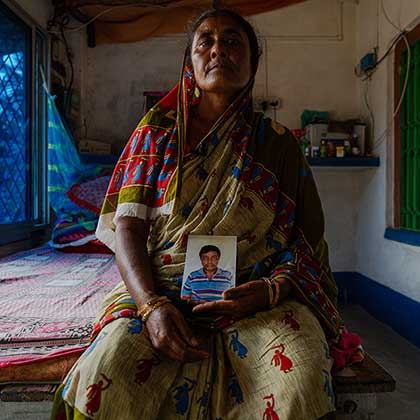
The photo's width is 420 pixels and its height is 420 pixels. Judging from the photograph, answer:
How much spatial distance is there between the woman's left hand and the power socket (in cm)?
265

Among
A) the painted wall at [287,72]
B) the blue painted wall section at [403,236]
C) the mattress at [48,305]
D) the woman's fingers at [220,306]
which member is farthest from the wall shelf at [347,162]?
the woman's fingers at [220,306]

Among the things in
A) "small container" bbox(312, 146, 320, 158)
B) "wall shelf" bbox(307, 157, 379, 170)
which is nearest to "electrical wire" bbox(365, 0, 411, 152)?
"wall shelf" bbox(307, 157, 379, 170)

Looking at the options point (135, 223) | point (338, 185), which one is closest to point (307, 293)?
point (135, 223)

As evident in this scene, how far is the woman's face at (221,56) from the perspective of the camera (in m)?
1.24

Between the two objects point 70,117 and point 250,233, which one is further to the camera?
point 70,117

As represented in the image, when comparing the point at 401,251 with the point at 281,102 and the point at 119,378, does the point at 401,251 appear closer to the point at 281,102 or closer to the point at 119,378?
the point at 281,102

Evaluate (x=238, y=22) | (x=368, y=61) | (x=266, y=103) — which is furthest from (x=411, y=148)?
(x=238, y=22)

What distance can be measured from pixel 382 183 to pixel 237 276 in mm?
2245

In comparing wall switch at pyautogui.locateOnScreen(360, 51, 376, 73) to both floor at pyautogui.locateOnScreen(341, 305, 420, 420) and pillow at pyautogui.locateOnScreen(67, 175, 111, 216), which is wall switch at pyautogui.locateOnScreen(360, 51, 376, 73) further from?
pillow at pyautogui.locateOnScreen(67, 175, 111, 216)

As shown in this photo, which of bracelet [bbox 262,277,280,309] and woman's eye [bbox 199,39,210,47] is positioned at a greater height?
woman's eye [bbox 199,39,210,47]

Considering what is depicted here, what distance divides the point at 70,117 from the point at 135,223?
2574 millimetres

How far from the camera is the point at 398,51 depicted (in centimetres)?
275

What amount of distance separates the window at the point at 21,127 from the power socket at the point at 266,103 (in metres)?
1.65

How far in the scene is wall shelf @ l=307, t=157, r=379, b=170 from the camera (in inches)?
120
